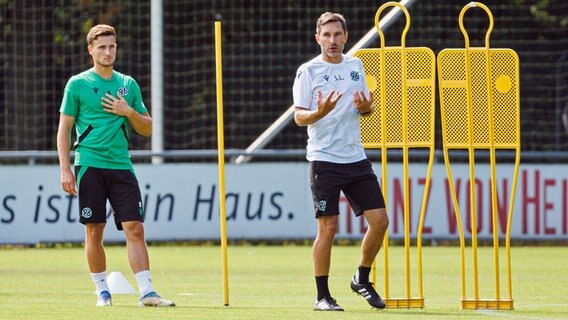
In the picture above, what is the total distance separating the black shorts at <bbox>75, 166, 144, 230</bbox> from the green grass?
1.90 feet

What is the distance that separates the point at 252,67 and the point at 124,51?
2.08 metres

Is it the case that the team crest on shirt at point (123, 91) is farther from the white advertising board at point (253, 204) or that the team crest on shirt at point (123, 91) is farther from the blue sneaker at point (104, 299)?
the white advertising board at point (253, 204)

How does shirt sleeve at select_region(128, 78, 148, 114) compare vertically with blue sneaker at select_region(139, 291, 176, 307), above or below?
above

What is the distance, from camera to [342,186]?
9055mm

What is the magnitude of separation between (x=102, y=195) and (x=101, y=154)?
0.27m

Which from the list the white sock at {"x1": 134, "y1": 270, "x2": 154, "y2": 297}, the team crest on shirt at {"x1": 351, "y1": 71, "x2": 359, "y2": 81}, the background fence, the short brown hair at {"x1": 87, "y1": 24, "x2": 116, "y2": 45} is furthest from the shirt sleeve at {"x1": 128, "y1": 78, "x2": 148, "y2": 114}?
the background fence

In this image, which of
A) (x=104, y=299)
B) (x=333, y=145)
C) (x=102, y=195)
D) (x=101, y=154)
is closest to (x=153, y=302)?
(x=104, y=299)

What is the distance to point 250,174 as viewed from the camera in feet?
59.2

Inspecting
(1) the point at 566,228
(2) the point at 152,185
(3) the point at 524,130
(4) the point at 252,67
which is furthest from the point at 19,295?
(3) the point at 524,130

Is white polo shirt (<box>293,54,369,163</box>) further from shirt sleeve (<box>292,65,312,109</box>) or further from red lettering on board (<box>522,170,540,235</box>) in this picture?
red lettering on board (<box>522,170,540,235</box>)

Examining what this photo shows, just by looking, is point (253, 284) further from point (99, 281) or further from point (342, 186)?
point (342, 186)

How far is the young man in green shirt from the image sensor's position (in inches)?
367

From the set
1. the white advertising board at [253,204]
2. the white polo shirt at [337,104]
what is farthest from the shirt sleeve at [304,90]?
the white advertising board at [253,204]

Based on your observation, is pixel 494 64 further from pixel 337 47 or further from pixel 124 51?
pixel 124 51
